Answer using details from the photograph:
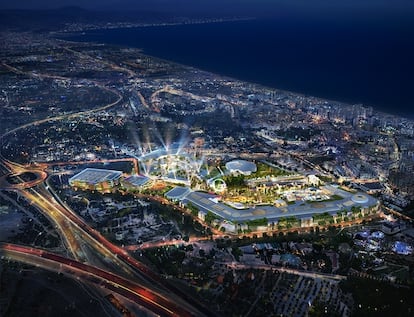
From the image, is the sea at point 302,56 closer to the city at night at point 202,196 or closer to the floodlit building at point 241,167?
the city at night at point 202,196

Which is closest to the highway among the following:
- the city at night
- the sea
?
the city at night

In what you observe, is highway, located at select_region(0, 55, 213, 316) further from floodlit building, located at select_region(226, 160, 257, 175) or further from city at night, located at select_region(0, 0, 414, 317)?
floodlit building, located at select_region(226, 160, 257, 175)

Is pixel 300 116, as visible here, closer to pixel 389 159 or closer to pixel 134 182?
pixel 389 159

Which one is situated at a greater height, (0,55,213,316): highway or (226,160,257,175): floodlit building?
(226,160,257,175): floodlit building

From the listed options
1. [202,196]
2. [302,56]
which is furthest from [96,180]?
[302,56]

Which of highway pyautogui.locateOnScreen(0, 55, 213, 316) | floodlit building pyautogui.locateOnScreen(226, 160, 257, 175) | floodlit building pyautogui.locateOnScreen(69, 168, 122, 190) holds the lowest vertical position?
highway pyautogui.locateOnScreen(0, 55, 213, 316)

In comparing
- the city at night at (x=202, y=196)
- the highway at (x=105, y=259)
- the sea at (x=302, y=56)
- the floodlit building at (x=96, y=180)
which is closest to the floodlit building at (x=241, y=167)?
the city at night at (x=202, y=196)
